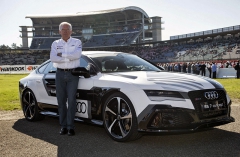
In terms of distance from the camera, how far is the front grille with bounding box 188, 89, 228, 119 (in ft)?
14.0

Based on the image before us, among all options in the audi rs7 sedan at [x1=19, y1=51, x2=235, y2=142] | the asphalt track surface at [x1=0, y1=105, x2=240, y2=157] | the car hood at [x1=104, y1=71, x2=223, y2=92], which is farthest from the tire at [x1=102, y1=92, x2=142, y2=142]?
the car hood at [x1=104, y1=71, x2=223, y2=92]

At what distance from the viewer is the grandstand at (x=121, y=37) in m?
57.1

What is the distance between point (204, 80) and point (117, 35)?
84.8 meters

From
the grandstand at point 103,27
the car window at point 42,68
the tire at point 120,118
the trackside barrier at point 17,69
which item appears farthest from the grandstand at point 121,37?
the tire at point 120,118

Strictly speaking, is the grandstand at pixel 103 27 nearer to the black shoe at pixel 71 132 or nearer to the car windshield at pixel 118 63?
the car windshield at pixel 118 63

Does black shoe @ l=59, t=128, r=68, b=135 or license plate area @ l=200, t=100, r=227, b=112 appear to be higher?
license plate area @ l=200, t=100, r=227, b=112

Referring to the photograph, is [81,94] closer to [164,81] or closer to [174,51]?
[164,81]

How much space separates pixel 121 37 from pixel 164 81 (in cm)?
8260

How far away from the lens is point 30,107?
6664 mm

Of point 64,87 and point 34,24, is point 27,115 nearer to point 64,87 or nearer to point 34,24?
point 64,87

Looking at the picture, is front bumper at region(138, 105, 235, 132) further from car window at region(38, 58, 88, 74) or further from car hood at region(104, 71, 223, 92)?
car window at region(38, 58, 88, 74)

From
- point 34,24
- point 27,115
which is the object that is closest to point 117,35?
point 34,24

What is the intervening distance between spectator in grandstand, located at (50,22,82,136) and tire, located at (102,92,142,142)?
689mm

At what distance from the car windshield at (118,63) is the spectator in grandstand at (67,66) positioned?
0.42 meters
